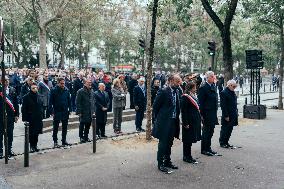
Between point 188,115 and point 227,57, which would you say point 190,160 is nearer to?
point 188,115

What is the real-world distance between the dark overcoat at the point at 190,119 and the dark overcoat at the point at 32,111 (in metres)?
3.72

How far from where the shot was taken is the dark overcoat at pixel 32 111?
11.2 metres

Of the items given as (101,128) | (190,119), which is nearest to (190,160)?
(190,119)

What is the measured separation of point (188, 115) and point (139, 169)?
1592 mm

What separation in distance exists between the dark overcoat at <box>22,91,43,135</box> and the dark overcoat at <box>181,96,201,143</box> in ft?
12.2

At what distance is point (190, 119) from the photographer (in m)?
9.98

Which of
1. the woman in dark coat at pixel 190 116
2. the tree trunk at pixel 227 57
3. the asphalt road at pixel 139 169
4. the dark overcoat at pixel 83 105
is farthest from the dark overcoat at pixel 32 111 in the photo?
the tree trunk at pixel 227 57

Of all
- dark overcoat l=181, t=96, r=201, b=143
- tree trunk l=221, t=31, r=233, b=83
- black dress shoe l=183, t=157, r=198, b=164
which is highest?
tree trunk l=221, t=31, r=233, b=83

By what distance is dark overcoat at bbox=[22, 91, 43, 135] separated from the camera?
11.2 metres

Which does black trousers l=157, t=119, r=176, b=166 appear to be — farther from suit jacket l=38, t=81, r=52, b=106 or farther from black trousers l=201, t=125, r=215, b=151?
suit jacket l=38, t=81, r=52, b=106

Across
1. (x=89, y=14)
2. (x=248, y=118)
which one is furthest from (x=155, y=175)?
(x=89, y=14)

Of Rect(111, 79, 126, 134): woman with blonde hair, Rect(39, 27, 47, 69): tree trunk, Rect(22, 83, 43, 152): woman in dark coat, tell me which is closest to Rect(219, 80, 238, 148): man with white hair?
Rect(111, 79, 126, 134): woman with blonde hair

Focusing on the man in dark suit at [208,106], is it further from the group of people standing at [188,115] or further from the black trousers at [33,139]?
the black trousers at [33,139]

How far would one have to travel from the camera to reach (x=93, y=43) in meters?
61.5
